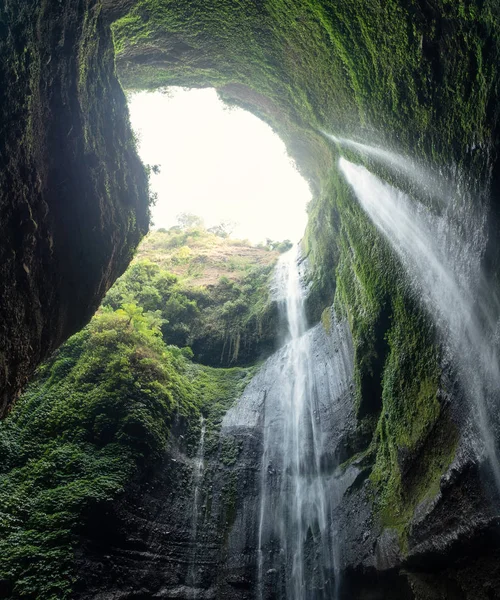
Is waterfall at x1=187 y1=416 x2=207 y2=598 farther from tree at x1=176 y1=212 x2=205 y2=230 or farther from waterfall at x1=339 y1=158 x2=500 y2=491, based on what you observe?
tree at x1=176 y1=212 x2=205 y2=230

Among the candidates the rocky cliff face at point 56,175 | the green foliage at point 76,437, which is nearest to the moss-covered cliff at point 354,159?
the rocky cliff face at point 56,175

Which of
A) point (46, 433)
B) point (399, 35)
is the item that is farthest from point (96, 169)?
point (46, 433)

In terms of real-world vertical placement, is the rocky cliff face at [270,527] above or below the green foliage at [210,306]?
below

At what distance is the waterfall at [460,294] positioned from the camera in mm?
4602

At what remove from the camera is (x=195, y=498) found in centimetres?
949

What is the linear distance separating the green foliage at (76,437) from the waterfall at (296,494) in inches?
113

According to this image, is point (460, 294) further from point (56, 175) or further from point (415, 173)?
point (56, 175)

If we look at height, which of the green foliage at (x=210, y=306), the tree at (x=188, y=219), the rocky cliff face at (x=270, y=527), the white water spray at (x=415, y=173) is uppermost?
the tree at (x=188, y=219)

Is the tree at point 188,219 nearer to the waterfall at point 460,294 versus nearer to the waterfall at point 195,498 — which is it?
the waterfall at point 195,498

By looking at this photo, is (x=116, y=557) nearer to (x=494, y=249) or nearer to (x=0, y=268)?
(x=0, y=268)

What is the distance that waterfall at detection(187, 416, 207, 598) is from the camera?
793 cm

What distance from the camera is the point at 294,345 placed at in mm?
14938

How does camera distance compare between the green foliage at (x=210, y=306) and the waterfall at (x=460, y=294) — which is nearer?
the waterfall at (x=460, y=294)

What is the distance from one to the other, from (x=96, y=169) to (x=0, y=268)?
9.93ft
